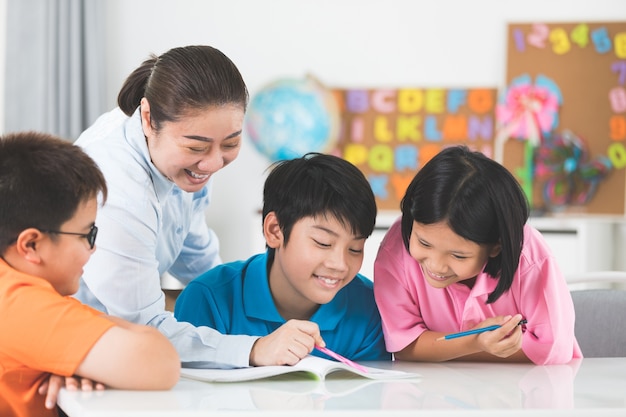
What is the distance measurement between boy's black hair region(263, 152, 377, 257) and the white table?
319mm

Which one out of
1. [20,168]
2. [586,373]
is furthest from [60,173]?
[586,373]

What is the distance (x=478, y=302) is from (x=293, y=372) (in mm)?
419

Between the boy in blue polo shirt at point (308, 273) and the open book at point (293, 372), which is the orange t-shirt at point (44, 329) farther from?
the boy in blue polo shirt at point (308, 273)

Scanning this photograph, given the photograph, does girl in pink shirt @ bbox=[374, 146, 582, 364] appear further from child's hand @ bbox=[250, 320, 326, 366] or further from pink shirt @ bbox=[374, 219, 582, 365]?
child's hand @ bbox=[250, 320, 326, 366]

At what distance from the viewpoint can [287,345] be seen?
1.28 m

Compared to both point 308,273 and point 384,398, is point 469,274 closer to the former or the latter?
point 308,273

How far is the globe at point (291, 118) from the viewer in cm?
420

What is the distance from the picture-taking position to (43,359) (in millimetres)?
1067

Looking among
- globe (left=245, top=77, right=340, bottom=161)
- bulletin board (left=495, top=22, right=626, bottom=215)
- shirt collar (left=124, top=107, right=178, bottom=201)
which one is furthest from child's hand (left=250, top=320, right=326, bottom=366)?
bulletin board (left=495, top=22, right=626, bottom=215)

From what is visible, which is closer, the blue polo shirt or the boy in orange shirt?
the boy in orange shirt

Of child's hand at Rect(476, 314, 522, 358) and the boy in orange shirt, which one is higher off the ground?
the boy in orange shirt

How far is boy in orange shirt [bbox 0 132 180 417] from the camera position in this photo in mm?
1063

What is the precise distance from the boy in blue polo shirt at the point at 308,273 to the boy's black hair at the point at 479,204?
14cm

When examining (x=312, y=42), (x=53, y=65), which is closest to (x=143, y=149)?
(x=53, y=65)
